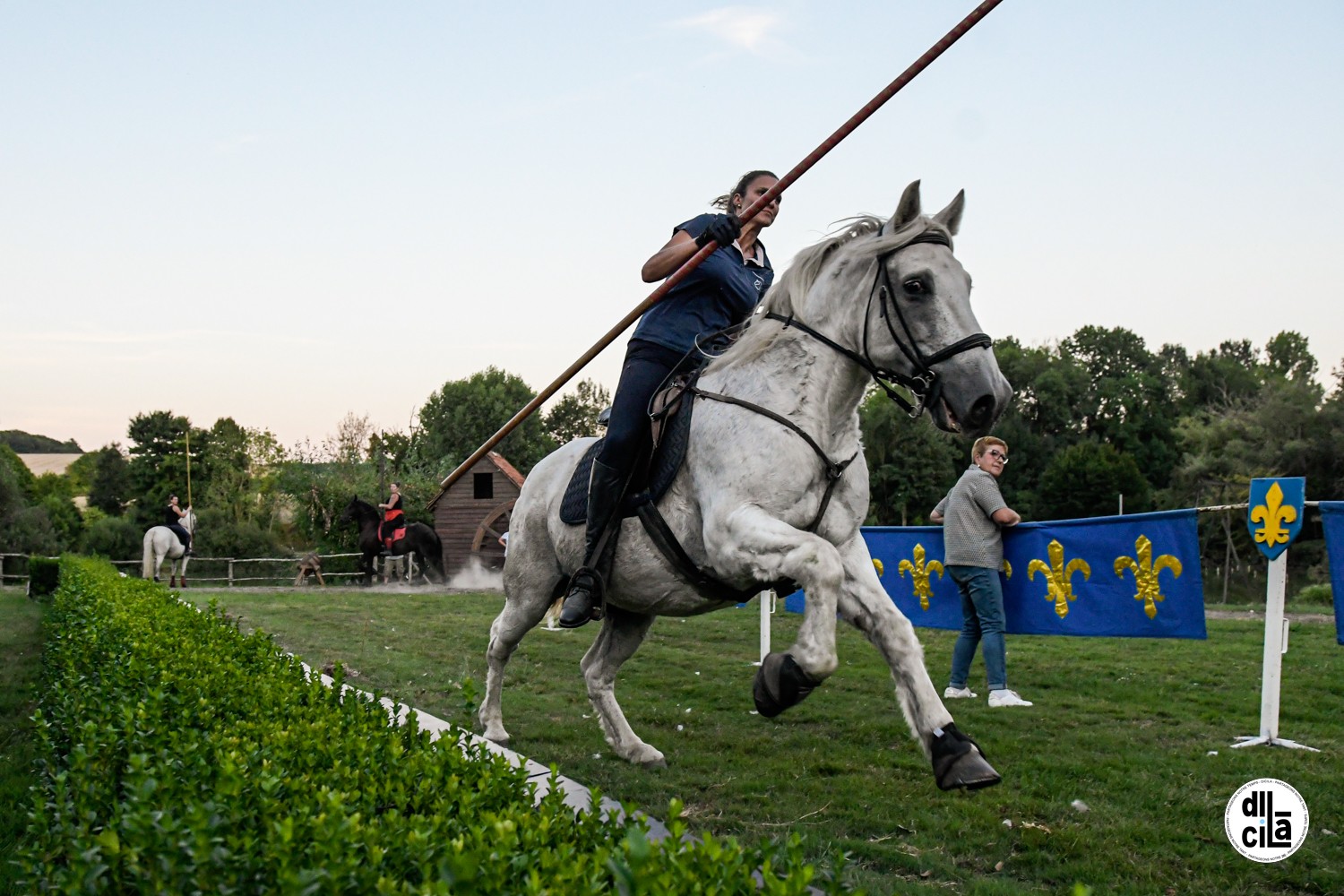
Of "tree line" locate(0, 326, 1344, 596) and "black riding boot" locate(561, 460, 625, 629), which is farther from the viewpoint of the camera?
"tree line" locate(0, 326, 1344, 596)

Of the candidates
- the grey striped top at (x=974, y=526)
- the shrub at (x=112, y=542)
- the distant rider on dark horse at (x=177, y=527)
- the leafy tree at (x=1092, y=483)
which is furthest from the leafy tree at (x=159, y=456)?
the grey striped top at (x=974, y=526)

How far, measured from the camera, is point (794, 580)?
14.5 ft

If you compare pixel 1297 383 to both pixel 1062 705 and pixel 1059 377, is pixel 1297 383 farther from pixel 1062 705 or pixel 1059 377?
pixel 1062 705

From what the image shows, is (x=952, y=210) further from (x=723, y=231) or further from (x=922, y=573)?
(x=922, y=573)

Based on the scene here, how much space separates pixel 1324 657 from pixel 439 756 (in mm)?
11092

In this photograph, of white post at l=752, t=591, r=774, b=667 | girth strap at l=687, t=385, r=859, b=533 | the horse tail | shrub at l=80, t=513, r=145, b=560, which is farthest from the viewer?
shrub at l=80, t=513, r=145, b=560

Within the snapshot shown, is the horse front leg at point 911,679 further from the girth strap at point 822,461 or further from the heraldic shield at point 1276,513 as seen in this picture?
the heraldic shield at point 1276,513

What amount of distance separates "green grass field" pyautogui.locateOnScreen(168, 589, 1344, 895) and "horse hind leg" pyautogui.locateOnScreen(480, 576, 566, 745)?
1.03 feet

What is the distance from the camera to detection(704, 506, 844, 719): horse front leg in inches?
163

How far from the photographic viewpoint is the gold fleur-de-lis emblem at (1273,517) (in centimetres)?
690

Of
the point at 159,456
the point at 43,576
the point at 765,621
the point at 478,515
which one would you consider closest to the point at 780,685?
the point at 765,621

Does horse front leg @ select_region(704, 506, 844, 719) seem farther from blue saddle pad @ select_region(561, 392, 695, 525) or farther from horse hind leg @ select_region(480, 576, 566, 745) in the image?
horse hind leg @ select_region(480, 576, 566, 745)

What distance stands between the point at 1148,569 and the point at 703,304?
4.38 metres

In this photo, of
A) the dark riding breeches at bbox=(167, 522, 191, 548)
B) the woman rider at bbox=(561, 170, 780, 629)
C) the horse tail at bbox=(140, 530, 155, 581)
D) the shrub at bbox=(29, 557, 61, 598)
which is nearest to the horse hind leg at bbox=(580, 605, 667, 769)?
the woman rider at bbox=(561, 170, 780, 629)
